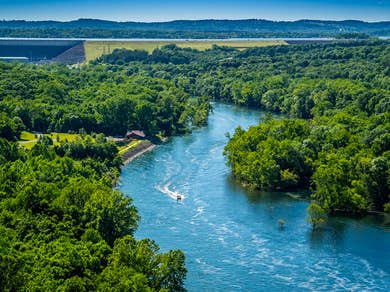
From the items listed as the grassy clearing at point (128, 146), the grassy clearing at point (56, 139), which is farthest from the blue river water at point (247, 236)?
the grassy clearing at point (56, 139)

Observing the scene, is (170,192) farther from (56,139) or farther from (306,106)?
(306,106)

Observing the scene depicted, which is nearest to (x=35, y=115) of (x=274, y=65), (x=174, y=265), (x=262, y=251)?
(x=262, y=251)

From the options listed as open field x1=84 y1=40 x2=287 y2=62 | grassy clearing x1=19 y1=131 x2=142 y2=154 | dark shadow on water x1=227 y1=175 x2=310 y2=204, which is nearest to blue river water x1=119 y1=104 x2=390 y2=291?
dark shadow on water x1=227 y1=175 x2=310 y2=204

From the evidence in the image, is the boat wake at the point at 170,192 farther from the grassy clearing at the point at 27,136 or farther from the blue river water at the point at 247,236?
the grassy clearing at the point at 27,136

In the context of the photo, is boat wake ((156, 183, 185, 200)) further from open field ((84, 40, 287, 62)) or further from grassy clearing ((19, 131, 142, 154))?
open field ((84, 40, 287, 62))

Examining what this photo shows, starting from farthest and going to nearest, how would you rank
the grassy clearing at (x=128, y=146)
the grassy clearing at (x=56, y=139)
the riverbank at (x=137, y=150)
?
the grassy clearing at (x=128, y=146)
the riverbank at (x=137, y=150)
the grassy clearing at (x=56, y=139)

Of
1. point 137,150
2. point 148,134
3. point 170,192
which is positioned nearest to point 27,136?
point 137,150
